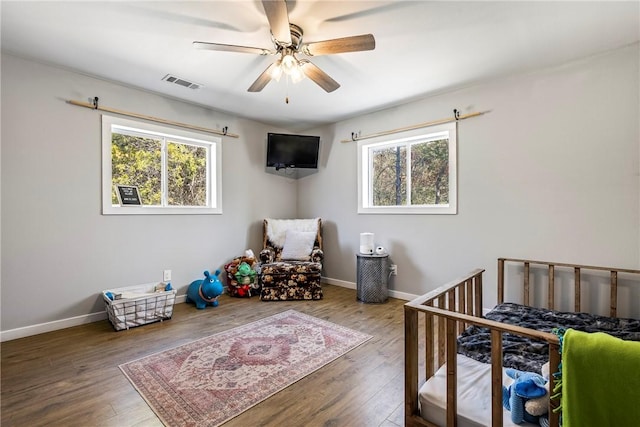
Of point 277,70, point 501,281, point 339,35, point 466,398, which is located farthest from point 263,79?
point 501,281

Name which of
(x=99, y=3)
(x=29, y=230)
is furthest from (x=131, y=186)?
(x=99, y=3)

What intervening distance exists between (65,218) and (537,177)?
14.9 ft

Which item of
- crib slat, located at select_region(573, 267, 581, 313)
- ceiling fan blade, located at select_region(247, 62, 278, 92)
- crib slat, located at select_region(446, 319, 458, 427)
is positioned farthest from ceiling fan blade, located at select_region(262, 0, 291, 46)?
crib slat, located at select_region(573, 267, 581, 313)

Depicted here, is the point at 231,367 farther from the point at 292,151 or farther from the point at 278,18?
the point at 292,151

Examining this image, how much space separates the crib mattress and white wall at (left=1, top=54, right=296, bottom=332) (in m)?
3.14

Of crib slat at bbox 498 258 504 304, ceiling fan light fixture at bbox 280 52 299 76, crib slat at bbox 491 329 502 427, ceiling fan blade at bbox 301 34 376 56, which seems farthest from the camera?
crib slat at bbox 498 258 504 304

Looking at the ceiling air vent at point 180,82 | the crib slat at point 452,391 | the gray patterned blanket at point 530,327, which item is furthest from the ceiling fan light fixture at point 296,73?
the gray patterned blanket at point 530,327

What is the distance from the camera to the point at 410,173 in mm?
3758

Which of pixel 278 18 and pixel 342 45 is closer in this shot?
pixel 278 18

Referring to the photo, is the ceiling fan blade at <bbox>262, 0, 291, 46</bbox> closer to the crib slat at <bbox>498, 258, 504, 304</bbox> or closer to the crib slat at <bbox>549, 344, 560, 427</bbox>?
the crib slat at <bbox>549, 344, 560, 427</bbox>

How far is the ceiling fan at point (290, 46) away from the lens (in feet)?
5.61

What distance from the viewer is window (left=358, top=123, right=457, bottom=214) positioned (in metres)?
3.38

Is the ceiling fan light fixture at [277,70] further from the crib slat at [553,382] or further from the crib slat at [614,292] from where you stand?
the crib slat at [614,292]

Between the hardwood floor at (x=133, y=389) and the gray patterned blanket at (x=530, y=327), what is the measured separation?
0.53 m
